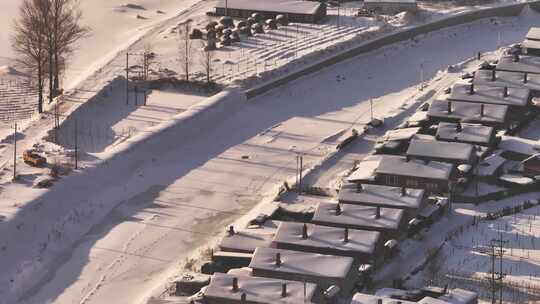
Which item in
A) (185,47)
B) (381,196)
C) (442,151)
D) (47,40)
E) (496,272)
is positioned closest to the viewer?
(496,272)

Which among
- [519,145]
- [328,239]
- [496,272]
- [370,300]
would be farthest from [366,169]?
[370,300]

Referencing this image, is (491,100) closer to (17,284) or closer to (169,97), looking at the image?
(169,97)

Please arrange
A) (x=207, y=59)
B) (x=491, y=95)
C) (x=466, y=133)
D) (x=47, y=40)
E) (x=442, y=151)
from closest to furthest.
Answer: (x=442, y=151)
(x=466, y=133)
(x=491, y=95)
(x=47, y=40)
(x=207, y=59)

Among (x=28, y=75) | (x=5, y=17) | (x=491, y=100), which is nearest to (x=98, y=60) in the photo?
(x=28, y=75)

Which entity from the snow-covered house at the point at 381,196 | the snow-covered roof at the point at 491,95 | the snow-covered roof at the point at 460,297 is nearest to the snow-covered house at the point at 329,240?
the snow-covered house at the point at 381,196

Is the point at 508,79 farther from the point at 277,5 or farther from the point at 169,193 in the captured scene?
the point at 277,5

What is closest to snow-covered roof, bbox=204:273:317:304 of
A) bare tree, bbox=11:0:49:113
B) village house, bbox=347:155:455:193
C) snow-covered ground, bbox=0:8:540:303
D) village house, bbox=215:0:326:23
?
snow-covered ground, bbox=0:8:540:303

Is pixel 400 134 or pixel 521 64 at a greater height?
pixel 521 64
